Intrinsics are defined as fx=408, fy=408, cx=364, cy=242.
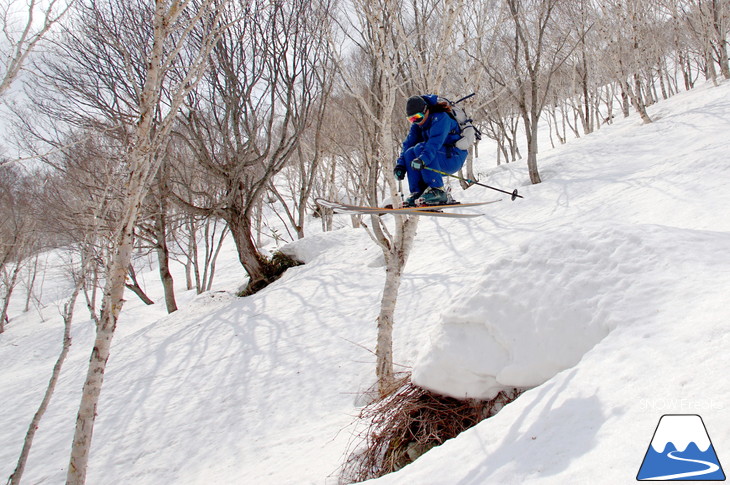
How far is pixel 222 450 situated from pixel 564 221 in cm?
665

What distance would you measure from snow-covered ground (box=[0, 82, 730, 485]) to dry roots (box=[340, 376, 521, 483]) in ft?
0.46

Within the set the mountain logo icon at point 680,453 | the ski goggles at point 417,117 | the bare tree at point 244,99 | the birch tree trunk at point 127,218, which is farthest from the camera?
the bare tree at point 244,99

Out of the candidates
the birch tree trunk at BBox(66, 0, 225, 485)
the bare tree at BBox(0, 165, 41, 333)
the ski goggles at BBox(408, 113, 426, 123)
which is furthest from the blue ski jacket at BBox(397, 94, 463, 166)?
the bare tree at BBox(0, 165, 41, 333)

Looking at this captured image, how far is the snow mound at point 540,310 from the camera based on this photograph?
2688mm

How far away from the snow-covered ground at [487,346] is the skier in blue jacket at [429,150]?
3.76 feet

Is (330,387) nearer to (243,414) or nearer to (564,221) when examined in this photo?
(243,414)

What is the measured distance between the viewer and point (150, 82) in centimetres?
350

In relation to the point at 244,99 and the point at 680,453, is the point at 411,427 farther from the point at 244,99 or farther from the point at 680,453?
the point at 244,99

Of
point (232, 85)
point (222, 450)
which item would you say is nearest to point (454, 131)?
point (222, 450)

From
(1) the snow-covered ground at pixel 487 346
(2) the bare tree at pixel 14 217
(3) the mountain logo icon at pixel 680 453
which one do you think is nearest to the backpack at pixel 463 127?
(1) the snow-covered ground at pixel 487 346

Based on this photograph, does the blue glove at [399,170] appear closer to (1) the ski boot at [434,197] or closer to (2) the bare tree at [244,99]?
(1) the ski boot at [434,197]

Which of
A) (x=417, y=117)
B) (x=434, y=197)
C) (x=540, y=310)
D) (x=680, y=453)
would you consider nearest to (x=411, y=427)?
(x=540, y=310)

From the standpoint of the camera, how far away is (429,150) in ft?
13.8

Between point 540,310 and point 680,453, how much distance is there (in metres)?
1.42
